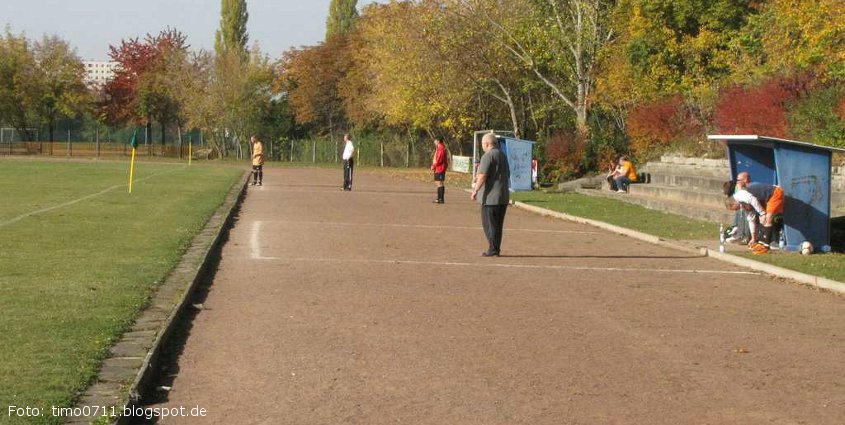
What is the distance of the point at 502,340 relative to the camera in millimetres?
9195

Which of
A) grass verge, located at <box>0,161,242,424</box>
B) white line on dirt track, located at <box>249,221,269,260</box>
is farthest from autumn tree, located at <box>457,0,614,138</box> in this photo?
white line on dirt track, located at <box>249,221,269,260</box>

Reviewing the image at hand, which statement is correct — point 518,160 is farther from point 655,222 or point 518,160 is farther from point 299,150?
point 299,150

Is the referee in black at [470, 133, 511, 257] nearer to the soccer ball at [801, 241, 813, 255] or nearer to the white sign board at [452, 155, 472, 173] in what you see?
the soccer ball at [801, 241, 813, 255]

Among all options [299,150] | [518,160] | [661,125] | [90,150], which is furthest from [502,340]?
[90,150]

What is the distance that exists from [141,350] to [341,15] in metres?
83.1

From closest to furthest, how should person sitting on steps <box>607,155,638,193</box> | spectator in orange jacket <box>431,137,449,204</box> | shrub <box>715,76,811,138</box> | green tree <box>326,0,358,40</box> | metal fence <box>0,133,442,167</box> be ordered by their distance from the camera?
shrub <box>715,76,811,138</box> < spectator in orange jacket <box>431,137,449,204</box> < person sitting on steps <box>607,155,638,193</box> < metal fence <box>0,133,442,167</box> < green tree <box>326,0,358,40</box>

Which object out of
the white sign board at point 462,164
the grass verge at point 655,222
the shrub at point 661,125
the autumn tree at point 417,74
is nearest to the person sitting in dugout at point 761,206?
the grass verge at point 655,222

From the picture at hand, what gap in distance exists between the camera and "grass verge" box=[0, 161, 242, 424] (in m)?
6.87

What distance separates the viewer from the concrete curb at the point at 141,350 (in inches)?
249

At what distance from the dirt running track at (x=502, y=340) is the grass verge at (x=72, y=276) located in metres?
0.67

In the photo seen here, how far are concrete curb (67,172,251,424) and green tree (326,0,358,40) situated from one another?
251 feet

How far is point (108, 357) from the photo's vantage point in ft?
24.6

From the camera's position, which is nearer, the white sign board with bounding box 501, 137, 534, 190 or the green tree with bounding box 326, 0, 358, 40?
the white sign board with bounding box 501, 137, 534, 190

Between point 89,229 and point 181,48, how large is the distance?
71.8 m
